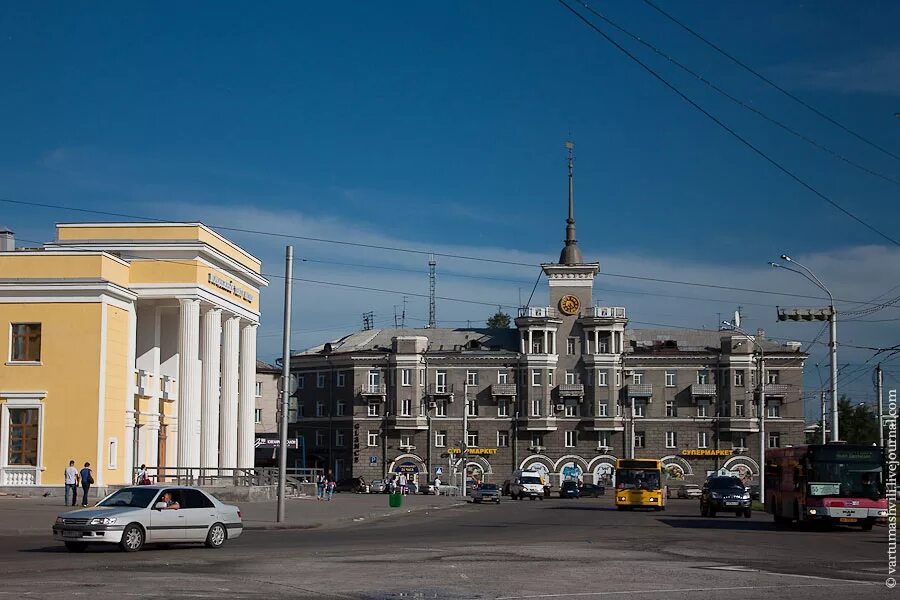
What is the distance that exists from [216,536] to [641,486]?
120 ft

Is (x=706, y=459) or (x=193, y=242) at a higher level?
(x=193, y=242)

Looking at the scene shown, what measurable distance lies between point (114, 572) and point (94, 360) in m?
34.7

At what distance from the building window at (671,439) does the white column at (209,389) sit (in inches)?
2304

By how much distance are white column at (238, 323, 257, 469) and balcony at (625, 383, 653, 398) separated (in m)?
49.2

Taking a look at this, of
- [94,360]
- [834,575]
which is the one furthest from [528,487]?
[834,575]

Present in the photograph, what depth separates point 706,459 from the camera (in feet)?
357

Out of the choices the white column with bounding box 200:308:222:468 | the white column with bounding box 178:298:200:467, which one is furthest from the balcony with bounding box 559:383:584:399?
the white column with bounding box 178:298:200:467

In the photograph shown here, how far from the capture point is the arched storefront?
109 m

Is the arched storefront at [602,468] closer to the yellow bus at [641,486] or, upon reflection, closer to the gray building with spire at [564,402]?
the gray building with spire at [564,402]

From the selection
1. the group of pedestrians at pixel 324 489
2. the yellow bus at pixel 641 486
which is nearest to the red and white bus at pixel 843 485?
the yellow bus at pixel 641 486

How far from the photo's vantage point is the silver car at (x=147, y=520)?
23.3 metres

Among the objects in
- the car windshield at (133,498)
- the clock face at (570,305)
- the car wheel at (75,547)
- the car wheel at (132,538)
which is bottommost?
the car wheel at (75,547)

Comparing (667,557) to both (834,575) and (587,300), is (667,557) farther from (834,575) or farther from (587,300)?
(587,300)

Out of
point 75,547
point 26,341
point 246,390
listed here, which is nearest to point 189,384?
point 26,341
